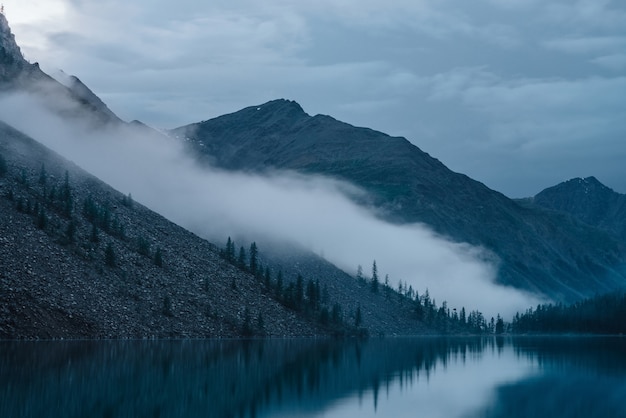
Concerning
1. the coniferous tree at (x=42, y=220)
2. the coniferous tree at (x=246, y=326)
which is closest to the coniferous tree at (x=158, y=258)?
the coniferous tree at (x=246, y=326)

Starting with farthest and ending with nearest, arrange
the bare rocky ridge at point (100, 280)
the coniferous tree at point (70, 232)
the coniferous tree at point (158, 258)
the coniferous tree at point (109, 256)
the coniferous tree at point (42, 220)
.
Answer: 1. the coniferous tree at point (158, 258)
2. the coniferous tree at point (109, 256)
3. the coniferous tree at point (70, 232)
4. the coniferous tree at point (42, 220)
5. the bare rocky ridge at point (100, 280)

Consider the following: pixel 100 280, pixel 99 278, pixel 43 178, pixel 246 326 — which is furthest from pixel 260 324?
pixel 43 178

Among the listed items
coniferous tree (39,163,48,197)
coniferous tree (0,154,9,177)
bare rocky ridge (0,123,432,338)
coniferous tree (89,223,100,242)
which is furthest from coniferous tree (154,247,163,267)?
coniferous tree (0,154,9,177)

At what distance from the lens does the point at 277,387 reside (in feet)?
220

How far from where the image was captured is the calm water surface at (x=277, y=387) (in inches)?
2064

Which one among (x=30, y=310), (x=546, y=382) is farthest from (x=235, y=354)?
(x=546, y=382)

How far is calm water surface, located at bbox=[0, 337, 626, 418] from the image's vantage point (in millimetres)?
52438

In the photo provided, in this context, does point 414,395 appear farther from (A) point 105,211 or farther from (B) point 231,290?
(A) point 105,211

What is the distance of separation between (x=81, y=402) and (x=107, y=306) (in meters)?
91.8

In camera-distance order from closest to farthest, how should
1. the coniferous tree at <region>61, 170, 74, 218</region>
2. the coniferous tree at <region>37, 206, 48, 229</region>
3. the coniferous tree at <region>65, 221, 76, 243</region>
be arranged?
the coniferous tree at <region>37, 206, 48, 229</region> → the coniferous tree at <region>65, 221, 76, 243</region> → the coniferous tree at <region>61, 170, 74, 218</region>

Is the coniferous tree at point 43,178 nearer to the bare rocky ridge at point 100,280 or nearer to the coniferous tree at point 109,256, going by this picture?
the bare rocky ridge at point 100,280

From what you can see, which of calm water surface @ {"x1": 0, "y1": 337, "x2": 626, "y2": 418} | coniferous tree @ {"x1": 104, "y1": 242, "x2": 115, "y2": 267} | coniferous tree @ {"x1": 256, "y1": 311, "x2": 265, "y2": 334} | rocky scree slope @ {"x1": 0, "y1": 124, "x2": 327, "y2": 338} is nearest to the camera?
calm water surface @ {"x1": 0, "y1": 337, "x2": 626, "y2": 418}

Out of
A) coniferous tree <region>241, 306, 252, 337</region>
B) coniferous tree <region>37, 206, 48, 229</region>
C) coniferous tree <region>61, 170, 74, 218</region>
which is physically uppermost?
coniferous tree <region>61, 170, 74, 218</region>

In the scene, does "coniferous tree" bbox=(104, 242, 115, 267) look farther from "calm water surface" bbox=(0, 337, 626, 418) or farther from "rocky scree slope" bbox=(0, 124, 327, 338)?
"calm water surface" bbox=(0, 337, 626, 418)
